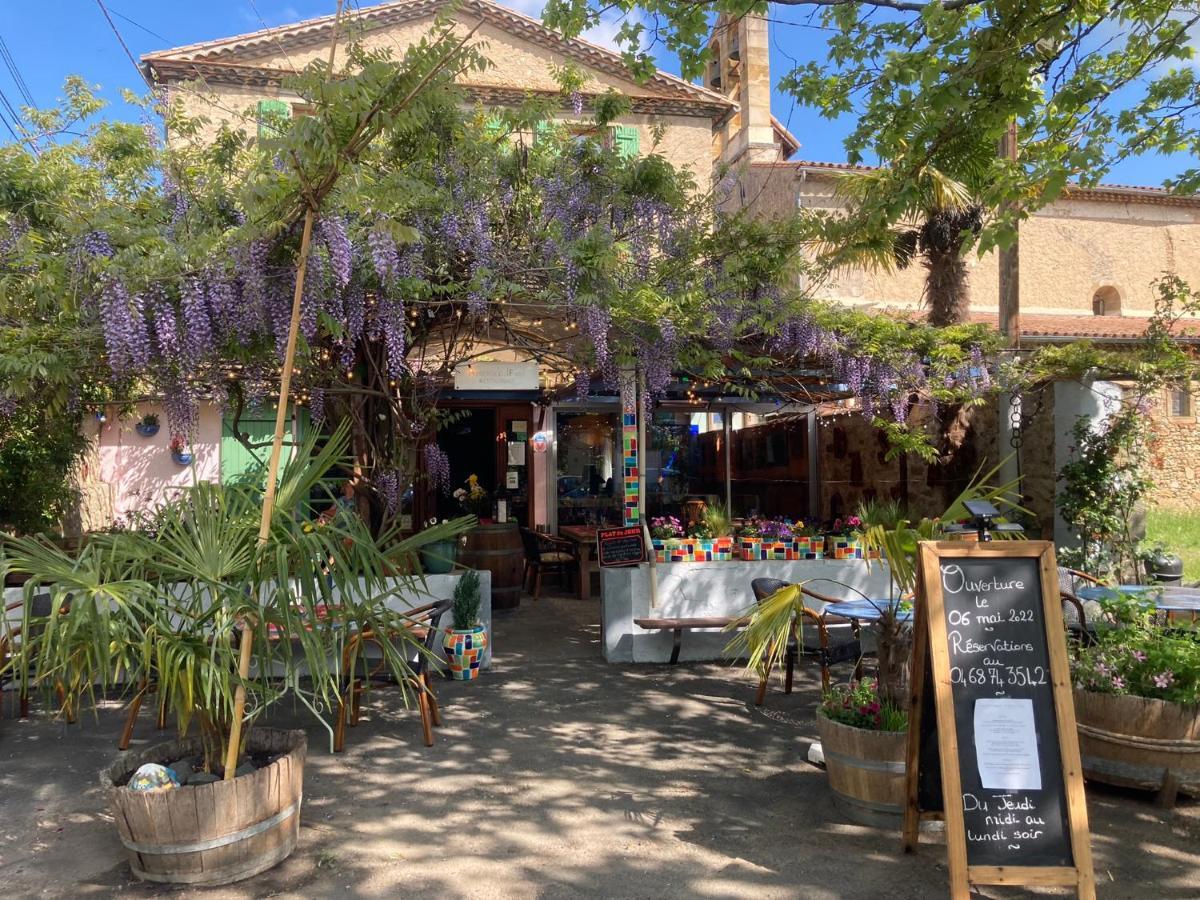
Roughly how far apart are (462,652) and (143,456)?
7075 mm

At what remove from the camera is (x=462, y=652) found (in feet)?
19.4

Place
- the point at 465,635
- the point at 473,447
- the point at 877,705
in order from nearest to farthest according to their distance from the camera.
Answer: the point at 877,705
the point at 465,635
the point at 473,447

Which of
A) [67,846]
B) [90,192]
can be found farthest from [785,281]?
[67,846]

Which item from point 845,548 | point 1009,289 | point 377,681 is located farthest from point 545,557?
point 1009,289

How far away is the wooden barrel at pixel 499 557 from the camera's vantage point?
27.5 ft

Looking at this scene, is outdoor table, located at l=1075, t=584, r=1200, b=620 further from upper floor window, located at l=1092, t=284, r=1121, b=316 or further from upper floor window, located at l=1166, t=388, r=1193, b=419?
upper floor window, located at l=1092, t=284, r=1121, b=316

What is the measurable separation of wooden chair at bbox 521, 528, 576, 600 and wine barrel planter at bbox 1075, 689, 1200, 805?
608cm

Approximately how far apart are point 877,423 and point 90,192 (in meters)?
6.96

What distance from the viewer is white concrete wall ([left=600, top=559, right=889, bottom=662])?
21.2 ft

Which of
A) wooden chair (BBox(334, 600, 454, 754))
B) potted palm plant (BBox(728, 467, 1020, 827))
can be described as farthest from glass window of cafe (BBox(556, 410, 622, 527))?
potted palm plant (BBox(728, 467, 1020, 827))

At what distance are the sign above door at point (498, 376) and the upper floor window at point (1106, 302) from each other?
53.5ft

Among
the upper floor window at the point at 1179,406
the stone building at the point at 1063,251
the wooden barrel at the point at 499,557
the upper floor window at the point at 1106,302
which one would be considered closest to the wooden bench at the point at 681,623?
the wooden barrel at the point at 499,557

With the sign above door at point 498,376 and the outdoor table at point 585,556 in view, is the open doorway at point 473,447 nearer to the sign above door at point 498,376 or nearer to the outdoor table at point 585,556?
the outdoor table at point 585,556

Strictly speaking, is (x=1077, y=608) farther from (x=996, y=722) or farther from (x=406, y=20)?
(x=406, y=20)
